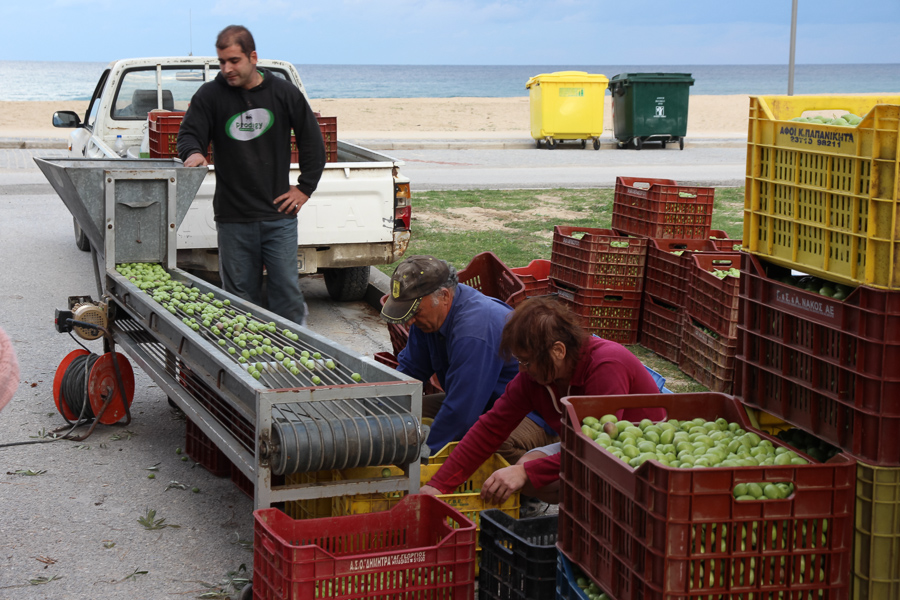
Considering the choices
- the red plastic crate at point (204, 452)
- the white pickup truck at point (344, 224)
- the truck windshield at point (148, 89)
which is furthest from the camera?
the truck windshield at point (148, 89)

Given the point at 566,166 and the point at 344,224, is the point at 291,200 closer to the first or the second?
the point at 344,224

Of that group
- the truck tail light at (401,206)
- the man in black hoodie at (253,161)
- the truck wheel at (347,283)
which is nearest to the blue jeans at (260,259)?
the man in black hoodie at (253,161)

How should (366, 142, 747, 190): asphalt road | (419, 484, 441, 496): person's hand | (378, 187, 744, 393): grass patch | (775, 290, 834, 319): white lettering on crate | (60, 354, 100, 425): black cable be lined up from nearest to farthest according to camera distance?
A: (775, 290, 834, 319): white lettering on crate < (419, 484, 441, 496): person's hand < (60, 354, 100, 425): black cable < (378, 187, 744, 393): grass patch < (366, 142, 747, 190): asphalt road

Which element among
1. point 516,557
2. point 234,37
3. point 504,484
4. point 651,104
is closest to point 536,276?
point 234,37

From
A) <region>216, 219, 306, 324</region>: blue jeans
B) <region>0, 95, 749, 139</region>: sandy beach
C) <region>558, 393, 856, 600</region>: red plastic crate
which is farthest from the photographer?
<region>0, 95, 749, 139</region>: sandy beach

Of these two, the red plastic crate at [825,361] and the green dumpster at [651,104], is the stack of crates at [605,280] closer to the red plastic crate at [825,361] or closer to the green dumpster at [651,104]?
the red plastic crate at [825,361]

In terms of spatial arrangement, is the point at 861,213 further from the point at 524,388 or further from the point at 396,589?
the point at 396,589

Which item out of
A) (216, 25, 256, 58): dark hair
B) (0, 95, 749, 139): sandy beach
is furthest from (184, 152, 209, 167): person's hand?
(0, 95, 749, 139): sandy beach

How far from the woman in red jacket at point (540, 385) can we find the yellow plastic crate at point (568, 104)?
21504mm

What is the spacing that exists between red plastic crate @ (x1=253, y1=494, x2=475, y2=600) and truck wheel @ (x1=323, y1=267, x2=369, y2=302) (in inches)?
224

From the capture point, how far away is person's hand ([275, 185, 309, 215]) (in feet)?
21.1

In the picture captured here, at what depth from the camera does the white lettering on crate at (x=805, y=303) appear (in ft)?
9.16

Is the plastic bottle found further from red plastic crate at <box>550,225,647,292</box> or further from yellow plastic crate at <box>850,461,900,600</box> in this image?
yellow plastic crate at <box>850,461,900,600</box>

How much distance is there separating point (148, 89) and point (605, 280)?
589 centimetres
